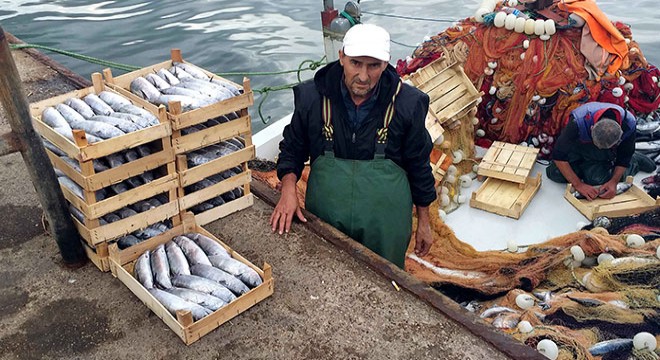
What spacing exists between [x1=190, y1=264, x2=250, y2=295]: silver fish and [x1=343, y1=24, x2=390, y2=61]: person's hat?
5.42ft

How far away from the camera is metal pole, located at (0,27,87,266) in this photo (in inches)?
142

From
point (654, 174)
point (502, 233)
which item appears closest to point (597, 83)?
point (654, 174)

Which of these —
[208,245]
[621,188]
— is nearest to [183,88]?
[208,245]

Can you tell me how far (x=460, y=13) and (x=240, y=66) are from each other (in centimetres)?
674

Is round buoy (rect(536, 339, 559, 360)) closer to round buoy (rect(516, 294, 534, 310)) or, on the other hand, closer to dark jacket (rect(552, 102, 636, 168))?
round buoy (rect(516, 294, 534, 310))

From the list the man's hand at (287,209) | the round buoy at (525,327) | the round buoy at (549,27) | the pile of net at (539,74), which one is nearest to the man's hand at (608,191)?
the pile of net at (539,74)

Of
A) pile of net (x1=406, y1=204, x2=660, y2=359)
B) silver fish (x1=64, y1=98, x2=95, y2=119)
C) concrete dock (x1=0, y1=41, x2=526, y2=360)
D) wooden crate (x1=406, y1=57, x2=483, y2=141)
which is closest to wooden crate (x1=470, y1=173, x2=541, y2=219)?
pile of net (x1=406, y1=204, x2=660, y2=359)

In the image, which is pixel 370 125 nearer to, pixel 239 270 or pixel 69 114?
pixel 239 270

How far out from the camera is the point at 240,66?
1481 cm

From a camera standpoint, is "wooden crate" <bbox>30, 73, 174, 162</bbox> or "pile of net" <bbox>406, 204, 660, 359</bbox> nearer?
"wooden crate" <bbox>30, 73, 174, 162</bbox>

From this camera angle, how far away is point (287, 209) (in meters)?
4.48

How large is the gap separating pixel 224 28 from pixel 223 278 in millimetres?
14270

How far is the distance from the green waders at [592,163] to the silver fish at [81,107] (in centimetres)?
532

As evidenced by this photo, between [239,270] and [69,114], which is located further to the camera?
[69,114]
